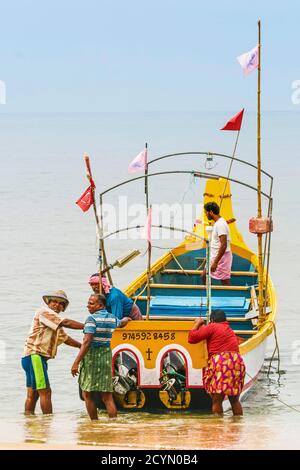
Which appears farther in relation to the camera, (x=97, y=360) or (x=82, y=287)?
(x=82, y=287)

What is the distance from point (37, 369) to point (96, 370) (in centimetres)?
71

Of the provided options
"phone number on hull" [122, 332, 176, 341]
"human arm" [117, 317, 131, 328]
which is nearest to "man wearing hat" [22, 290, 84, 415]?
"human arm" [117, 317, 131, 328]

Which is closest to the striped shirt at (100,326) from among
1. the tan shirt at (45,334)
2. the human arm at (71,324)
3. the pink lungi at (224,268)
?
the human arm at (71,324)

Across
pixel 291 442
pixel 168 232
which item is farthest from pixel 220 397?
pixel 168 232

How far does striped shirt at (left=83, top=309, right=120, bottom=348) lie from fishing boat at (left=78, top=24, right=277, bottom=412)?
0.79 meters

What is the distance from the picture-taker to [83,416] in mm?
15312

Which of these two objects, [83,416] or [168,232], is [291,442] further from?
[168,232]

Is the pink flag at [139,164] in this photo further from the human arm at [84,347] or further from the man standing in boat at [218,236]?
the human arm at [84,347]

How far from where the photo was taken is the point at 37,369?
1429 centimetres

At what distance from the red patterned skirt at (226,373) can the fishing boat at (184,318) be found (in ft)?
1.07

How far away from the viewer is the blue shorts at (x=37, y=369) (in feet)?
46.8

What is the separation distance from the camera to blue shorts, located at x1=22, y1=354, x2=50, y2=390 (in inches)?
562

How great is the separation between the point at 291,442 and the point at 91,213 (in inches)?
→ 1282
